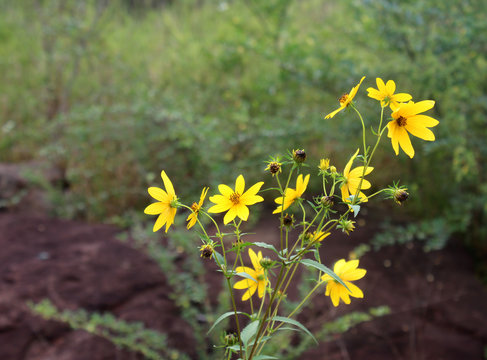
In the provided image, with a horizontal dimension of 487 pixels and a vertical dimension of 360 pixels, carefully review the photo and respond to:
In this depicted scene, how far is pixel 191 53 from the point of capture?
415 centimetres

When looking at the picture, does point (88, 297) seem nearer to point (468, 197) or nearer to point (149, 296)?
point (149, 296)

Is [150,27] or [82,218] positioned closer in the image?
[82,218]

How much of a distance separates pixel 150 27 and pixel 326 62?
3328 millimetres

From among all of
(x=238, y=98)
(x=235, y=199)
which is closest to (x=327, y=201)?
(x=235, y=199)

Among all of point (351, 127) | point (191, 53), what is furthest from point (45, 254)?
point (191, 53)

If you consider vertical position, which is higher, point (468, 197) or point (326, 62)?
point (326, 62)

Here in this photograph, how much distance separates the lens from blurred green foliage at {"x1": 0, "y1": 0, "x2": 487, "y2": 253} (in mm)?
2322

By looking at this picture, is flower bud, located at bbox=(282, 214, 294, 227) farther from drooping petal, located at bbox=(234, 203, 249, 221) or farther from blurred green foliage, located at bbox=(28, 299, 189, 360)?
blurred green foliage, located at bbox=(28, 299, 189, 360)

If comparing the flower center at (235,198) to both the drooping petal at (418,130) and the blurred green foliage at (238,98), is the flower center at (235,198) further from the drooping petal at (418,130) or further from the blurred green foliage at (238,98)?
the blurred green foliage at (238,98)

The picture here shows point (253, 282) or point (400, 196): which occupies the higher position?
point (400, 196)

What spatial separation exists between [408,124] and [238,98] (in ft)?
9.57

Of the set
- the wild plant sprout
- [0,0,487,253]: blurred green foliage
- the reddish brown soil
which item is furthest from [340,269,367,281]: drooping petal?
[0,0,487,253]: blurred green foliage

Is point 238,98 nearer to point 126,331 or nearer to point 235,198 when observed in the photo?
point 126,331

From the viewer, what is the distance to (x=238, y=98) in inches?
140
